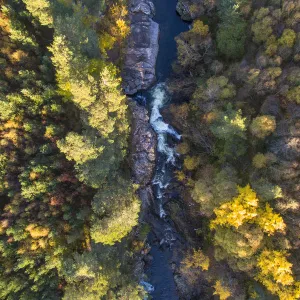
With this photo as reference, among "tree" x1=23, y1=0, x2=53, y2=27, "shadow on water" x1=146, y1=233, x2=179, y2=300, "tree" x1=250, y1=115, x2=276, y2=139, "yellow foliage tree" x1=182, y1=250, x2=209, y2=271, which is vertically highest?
"tree" x1=23, y1=0, x2=53, y2=27

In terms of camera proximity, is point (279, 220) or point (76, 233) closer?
point (279, 220)

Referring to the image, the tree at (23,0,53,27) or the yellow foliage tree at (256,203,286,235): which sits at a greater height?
the tree at (23,0,53,27)

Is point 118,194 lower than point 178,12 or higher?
lower

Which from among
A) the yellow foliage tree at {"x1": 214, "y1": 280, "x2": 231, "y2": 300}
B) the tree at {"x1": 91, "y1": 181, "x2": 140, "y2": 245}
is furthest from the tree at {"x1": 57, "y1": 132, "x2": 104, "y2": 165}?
the yellow foliage tree at {"x1": 214, "y1": 280, "x2": 231, "y2": 300}

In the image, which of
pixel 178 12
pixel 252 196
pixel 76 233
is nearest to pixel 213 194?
pixel 252 196

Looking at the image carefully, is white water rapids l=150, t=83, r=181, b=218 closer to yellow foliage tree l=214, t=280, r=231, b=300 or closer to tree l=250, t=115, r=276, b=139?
yellow foliage tree l=214, t=280, r=231, b=300

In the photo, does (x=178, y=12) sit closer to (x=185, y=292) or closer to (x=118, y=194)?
(x=118, y=194)

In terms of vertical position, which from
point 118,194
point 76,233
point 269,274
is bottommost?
point 76,233
